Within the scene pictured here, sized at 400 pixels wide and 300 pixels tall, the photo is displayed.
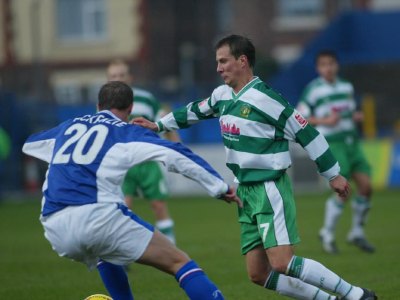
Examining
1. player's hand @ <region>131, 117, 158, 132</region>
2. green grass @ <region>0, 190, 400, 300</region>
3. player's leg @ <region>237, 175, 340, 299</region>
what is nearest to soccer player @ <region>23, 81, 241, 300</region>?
player's leg @ <region>237, 175, 340, 299</region>

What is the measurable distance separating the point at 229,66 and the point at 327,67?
17.3 feet

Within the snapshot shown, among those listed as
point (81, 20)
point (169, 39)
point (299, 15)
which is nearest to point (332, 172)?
point (81, 20)

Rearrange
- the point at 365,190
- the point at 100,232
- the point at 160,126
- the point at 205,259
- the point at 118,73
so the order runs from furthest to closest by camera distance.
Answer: the point at 365,190
the point at 205,259
the point at 118,73
the point at 160,126
the point at 100,232

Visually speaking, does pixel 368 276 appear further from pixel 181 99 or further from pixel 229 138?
pixel 181 99

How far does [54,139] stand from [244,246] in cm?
165

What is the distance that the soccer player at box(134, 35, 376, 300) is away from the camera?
7.52 meters

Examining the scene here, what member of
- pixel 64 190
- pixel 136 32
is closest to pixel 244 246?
pixel 64 190

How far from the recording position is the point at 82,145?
702 cm

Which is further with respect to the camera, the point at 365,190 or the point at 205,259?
the point at 365,190

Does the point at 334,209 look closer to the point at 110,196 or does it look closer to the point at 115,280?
the point at 115,280

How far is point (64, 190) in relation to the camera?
6996 millimetres

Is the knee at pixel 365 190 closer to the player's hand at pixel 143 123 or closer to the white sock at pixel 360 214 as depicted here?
the white sock at pixel 360 214

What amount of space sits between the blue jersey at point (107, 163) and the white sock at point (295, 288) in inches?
42.3

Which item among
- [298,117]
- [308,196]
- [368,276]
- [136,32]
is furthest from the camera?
[136,32]
